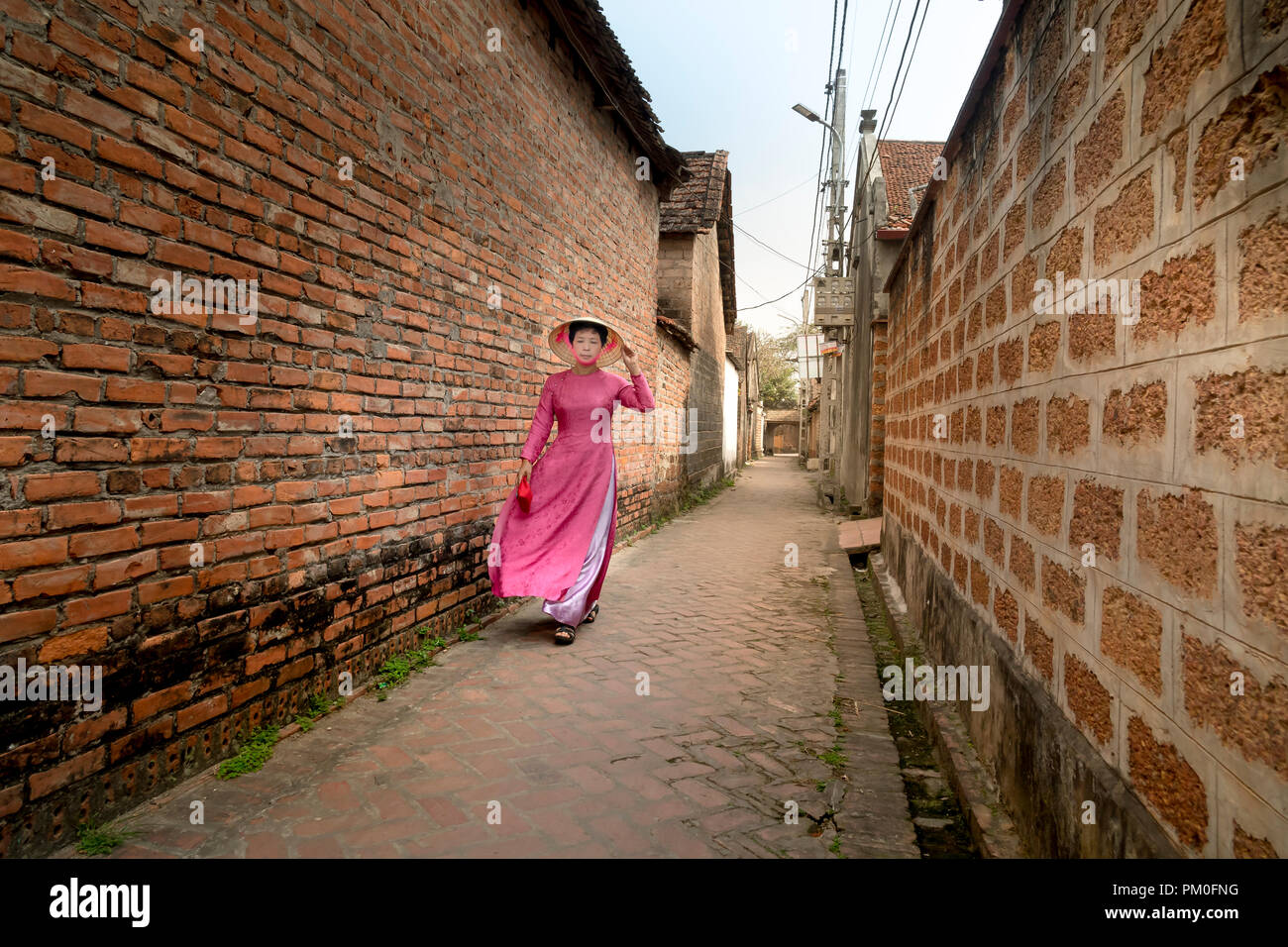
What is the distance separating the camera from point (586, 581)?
4.85 m

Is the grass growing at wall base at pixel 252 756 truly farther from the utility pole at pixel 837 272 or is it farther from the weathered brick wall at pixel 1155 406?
the utility pole at pixel 837 272

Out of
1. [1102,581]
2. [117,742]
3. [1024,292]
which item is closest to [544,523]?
[117,742]

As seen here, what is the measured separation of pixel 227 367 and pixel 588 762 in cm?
216

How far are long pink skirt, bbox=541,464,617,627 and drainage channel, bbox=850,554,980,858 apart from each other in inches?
76.3

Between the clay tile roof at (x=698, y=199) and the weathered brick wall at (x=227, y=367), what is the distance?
9908mm

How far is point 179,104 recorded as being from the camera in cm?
255

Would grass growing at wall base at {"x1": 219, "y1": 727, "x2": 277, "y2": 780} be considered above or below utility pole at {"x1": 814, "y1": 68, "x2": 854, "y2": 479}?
A: below

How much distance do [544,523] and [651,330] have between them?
648 cm

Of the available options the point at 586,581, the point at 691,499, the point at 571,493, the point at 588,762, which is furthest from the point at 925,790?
the point at 691,499

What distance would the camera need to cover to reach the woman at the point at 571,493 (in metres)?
4.74

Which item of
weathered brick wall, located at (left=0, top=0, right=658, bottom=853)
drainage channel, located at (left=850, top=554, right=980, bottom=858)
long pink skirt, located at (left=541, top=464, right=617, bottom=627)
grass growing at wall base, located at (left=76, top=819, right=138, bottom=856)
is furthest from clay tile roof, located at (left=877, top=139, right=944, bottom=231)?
grass growing at wall base, located at (left=76, top=819, right=138, bottom=856)

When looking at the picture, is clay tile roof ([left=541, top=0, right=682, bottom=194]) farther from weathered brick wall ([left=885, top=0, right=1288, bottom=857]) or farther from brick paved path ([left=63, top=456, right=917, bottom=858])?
brick paved path ([left=63, top=456, right=917, bottom=858])

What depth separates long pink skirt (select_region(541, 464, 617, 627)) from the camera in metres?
4.71
